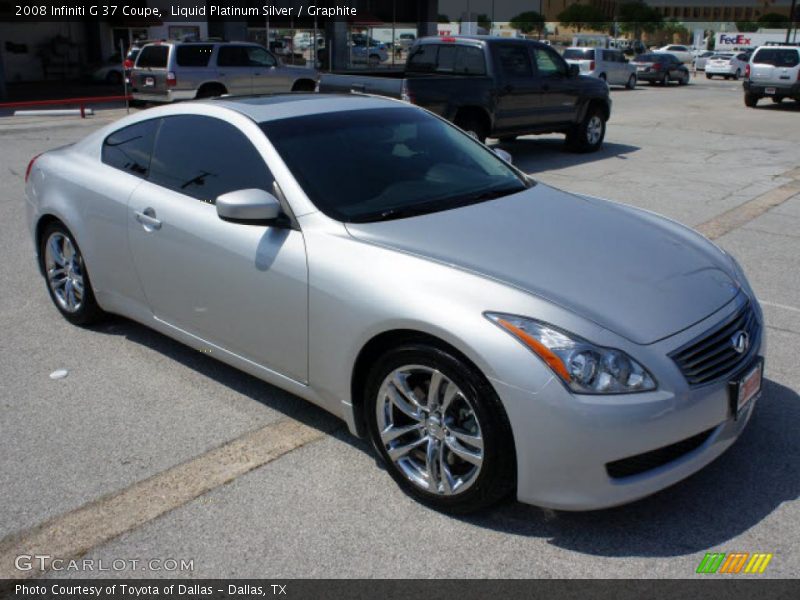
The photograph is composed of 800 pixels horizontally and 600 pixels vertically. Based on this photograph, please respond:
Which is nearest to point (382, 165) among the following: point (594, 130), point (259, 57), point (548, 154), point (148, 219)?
point (148, 219)

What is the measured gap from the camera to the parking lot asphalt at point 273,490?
308 cm

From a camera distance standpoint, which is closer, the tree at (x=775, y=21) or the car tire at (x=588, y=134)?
the car tire at (x=588, y=134)

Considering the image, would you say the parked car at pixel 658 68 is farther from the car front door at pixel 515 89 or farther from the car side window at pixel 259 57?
the car front door at pixel 515 89

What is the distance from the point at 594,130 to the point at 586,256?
37.3 ft

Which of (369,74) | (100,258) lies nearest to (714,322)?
(100,258)

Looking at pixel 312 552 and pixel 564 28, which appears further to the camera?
pixel 564 28

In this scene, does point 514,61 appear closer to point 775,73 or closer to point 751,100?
point 775,73

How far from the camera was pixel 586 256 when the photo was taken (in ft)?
11.7

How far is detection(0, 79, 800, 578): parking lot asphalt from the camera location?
10.1ft

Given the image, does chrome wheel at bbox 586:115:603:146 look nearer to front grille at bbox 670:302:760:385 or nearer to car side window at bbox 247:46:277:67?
car side window at bbox 247:46:277:67

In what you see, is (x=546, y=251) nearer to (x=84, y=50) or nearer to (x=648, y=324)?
(x=648, y=324)

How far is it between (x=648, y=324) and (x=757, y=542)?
36.9 inches

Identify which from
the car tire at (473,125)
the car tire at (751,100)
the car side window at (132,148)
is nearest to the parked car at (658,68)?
the car tire at (751,100)

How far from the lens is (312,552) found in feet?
10.2
